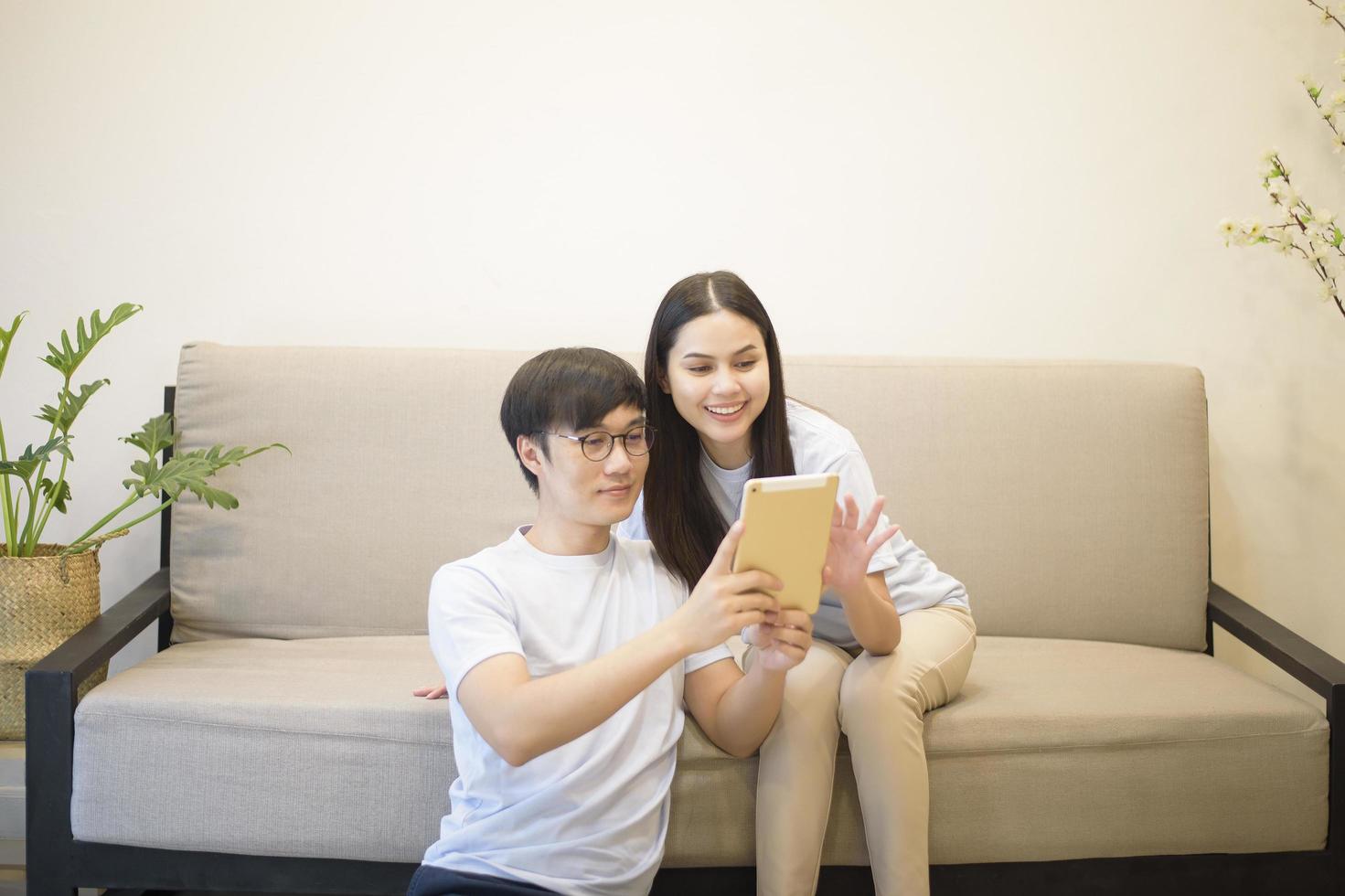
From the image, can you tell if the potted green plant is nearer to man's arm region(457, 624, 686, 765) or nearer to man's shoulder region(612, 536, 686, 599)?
man's shoulder region(612, 536, 686, 599)

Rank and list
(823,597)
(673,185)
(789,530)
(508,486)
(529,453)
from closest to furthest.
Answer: (789,530) < (529,453) < (823,597) < (508,486) < (673,185)

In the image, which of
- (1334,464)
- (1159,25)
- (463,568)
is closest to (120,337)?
(463,568)

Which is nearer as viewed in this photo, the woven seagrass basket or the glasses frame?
the glasses frame

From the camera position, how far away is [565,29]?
273cm

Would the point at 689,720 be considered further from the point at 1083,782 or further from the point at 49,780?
the point at 49,780

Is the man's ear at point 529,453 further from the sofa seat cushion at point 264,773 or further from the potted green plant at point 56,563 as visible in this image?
the potted green plant at point 56,563

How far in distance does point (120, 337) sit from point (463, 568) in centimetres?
174

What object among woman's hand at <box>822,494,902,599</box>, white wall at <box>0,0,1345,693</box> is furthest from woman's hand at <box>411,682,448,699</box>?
white wall at <box>0,0,1345,693</box>

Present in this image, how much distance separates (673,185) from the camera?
2.76 metres

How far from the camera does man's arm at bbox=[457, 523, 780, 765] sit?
1278 millimetres

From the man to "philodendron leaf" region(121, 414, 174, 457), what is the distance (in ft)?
3.70

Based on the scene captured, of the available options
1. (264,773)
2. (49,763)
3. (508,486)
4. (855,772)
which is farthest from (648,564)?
(49,763)

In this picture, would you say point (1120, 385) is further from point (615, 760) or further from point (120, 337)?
point (120, 337)

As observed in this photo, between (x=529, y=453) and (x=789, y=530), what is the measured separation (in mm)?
422
